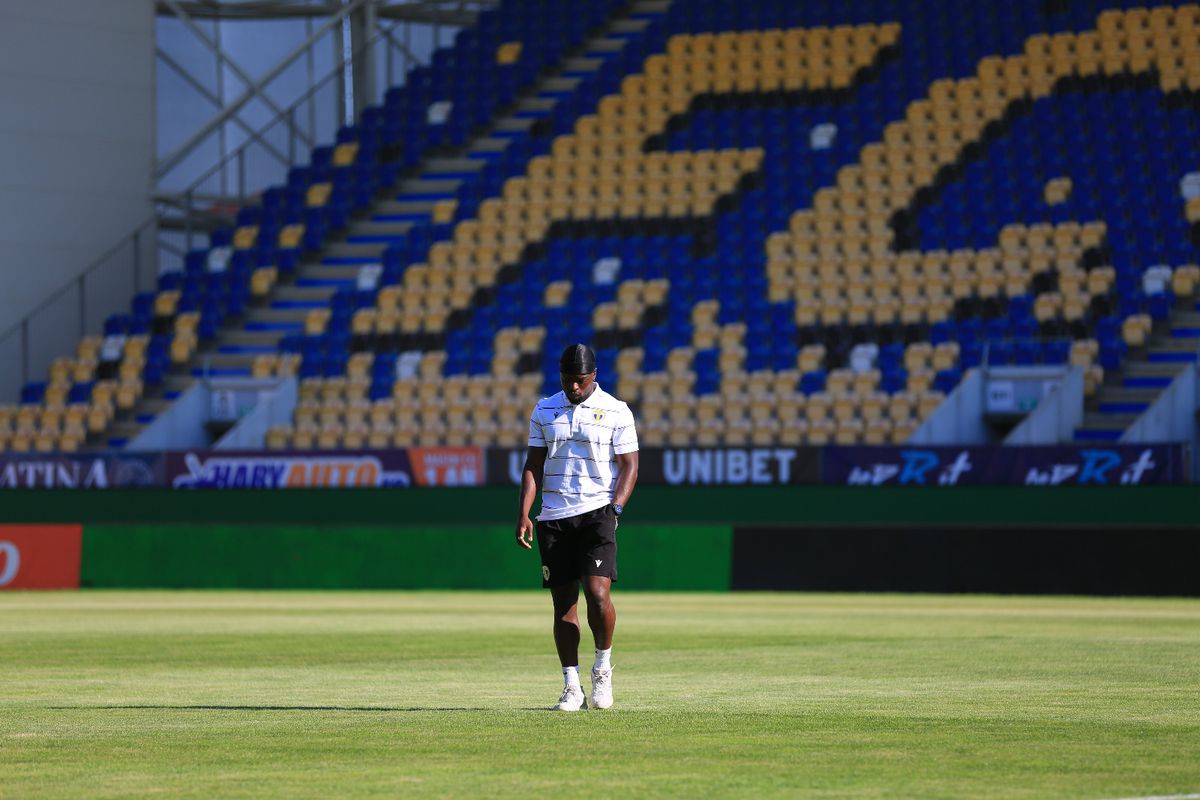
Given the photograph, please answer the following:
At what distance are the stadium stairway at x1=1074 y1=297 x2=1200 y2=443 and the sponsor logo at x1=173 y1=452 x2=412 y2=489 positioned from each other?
11.6 meters

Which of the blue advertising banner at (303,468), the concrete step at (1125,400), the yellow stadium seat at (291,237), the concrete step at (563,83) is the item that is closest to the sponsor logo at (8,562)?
the blue advertising banner at (303,468)

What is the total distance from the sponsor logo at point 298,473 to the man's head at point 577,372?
2395 centimetres

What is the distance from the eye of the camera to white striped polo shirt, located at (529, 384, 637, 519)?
1139 cm

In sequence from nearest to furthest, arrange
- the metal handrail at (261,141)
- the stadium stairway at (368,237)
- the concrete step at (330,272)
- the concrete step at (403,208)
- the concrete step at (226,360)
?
the concrete step at (226,360), the stadium stairway at (368,237), the concrete step at (330,272), the concrete step at (403,208), the metal handrail at (261,141)

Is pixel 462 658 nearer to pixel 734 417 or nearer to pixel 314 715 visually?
pixel 314 715

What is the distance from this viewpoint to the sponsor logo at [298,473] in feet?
116

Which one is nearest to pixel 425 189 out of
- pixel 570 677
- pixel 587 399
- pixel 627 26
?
pixel 627 26

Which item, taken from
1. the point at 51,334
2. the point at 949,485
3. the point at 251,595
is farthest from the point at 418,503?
the point at 51,334

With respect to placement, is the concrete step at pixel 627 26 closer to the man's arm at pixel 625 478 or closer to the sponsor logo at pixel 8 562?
the sponsor logo at pixel 8 562

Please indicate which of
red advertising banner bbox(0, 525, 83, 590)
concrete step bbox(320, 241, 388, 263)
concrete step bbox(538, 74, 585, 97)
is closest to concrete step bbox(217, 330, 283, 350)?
concrete step bbox(320, 241, 388, 263)

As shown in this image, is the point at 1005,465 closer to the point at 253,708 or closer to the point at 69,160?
the point at 253,708

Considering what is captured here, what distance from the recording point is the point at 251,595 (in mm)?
30391

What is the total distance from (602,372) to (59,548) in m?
10.3

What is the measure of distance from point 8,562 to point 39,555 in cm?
48
